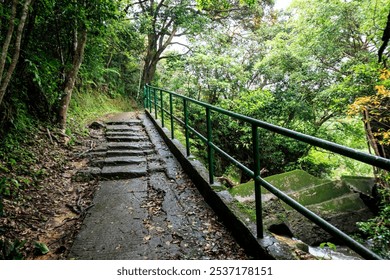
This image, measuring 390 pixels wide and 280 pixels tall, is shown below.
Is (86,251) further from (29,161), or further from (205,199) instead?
(29,161)

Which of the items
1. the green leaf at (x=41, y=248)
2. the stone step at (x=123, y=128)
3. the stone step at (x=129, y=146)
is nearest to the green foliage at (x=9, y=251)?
the green leaf at (x=41, y=248)

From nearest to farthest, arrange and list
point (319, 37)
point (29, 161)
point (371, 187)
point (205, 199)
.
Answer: point (205, 199), point (29, 161), point (371, 187), point (319, 37)

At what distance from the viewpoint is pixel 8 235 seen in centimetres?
261

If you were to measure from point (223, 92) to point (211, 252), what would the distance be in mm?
10583

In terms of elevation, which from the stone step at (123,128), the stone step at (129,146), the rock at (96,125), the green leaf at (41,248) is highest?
the rock at (96,125)

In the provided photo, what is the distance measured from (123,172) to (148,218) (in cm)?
150

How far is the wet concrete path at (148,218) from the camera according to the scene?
241 cm

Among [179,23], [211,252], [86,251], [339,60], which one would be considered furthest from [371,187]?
[179,23]

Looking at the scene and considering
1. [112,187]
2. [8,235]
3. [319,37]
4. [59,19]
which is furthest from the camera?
[319,37]

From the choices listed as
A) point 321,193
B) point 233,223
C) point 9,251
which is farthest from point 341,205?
point 9,251

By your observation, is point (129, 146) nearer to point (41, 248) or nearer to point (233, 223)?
point (41, 248)

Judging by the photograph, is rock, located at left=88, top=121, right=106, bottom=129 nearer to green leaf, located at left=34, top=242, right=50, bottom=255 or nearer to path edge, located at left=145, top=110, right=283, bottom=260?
path edge, located at left=145, top=110, right=283, bottom=260

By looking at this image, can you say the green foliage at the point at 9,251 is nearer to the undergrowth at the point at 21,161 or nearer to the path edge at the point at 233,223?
the undergrowth at the point at 21,161

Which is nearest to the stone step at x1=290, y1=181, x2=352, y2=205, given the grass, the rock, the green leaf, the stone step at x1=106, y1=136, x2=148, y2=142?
the stone step at x1=106, y1=136, x2=148, y2=142
